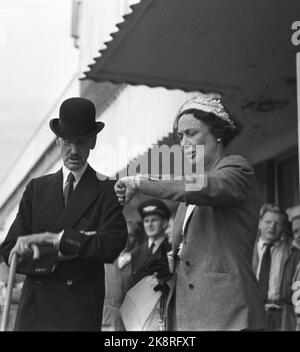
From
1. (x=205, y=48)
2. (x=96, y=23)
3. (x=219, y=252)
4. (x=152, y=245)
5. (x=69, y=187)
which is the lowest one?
(x=219, y=252)

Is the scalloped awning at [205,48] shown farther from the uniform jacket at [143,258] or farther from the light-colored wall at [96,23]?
the uniform jacket at [143,258]

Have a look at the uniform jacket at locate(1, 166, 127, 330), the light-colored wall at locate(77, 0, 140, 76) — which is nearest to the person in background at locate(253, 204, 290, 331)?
the uniform jacket at locate(1, 166, 127, 330)

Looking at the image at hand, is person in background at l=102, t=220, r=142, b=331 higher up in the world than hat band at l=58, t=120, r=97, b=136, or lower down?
lower down

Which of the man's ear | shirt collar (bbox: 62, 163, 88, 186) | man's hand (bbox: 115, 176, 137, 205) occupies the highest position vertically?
the man's ear

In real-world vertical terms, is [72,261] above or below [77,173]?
below

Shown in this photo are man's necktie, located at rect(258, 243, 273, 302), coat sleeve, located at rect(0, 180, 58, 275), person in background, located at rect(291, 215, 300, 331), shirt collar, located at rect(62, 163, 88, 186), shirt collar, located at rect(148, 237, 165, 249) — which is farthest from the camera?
man's necktie, located at rect(258, 243, 273, 302)

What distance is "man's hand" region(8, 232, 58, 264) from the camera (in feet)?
7.82

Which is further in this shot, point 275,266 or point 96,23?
point 275,266

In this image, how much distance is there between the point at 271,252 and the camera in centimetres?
335

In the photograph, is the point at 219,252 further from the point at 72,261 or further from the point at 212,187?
the point at 72,261

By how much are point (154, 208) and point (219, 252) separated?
0.60 m

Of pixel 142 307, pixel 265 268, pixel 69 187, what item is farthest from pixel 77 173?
pixel 265 268

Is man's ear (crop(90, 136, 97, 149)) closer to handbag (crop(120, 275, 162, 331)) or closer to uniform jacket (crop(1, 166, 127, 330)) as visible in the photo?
uniform jacket (crop(1, 166, 127, 330))

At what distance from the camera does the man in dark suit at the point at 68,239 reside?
2.37 m
